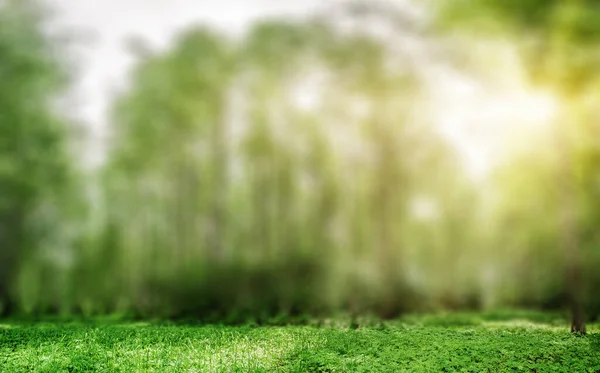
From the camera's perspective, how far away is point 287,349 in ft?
38.2

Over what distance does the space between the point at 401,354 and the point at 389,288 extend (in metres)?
8.59

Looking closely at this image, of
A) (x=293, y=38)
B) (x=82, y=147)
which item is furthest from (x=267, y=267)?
(x=82, y=147)

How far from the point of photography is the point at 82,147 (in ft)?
86.0

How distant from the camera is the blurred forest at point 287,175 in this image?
16672 mm

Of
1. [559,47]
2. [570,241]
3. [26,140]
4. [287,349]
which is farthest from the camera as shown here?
[26,140]

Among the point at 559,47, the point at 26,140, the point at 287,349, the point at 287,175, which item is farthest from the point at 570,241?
the point at 26,140

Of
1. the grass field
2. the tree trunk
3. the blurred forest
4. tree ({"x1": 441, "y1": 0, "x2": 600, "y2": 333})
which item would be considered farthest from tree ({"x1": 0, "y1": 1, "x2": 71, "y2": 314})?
the tree trunk

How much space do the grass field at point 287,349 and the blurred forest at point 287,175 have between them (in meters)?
2.87

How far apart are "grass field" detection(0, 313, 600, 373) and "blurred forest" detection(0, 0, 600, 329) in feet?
9.41

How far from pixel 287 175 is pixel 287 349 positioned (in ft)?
47.8

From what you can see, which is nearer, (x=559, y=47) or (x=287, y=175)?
(x=559, y=47)

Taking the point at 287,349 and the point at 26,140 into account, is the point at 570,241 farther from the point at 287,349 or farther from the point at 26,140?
the point at 26,140

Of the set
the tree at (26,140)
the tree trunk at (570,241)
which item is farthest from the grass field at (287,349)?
the tree at (26,140)

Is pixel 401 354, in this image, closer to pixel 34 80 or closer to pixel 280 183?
pixel 280 183
